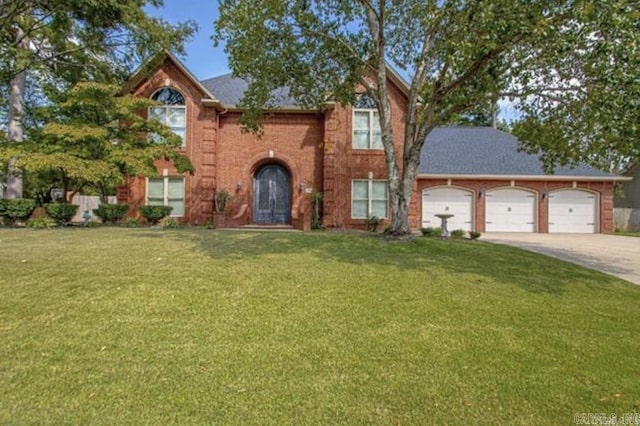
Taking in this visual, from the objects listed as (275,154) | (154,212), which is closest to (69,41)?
(154,212)

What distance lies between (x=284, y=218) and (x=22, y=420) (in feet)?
45.6

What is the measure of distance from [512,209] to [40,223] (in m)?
19.5

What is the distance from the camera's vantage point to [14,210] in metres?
13.1

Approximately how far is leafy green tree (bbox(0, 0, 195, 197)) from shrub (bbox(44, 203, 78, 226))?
2.36m

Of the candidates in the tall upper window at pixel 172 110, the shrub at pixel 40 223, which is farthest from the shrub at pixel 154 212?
the tall upper window at pixel 172 110

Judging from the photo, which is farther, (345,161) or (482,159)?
(482,159)

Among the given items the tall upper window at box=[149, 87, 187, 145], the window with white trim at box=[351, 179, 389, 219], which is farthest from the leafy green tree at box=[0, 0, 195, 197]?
the window with white trim at box=[351, 179, 389, 219]

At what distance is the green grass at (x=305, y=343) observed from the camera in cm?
274

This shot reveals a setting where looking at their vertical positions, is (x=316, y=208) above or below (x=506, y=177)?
below

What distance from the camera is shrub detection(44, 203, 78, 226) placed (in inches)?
514

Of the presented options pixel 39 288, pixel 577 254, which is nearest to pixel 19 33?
pixel 39 288

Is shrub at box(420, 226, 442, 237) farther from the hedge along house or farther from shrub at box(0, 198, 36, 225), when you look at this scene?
shrub at box(0, 198, 36, 225)

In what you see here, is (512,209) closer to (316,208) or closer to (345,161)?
(345,161)

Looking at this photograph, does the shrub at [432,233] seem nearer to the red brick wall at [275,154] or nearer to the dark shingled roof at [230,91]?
the red brick wall at [275,154]
